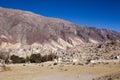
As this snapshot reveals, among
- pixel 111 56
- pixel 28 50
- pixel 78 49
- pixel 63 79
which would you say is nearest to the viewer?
pixel 63 79

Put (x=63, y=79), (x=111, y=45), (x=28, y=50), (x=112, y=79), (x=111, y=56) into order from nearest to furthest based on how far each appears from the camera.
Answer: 1. (x=112, y=79)
2. (x=63, y=79)
3. (x=111, y=56)
4. (x=111, y=45)
5. (x=28, y=50)

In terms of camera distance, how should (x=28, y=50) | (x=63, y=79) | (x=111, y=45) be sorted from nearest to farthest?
(x=63, y=79)
(x=111, y=45)
(x=28, y=50)

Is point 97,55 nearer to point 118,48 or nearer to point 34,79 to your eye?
point 118,48

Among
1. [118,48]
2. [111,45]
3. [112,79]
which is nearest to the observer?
[112,79]

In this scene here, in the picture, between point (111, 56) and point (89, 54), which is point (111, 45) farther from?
point (111, 56)

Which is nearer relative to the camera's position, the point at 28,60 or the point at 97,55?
the point at 97,55

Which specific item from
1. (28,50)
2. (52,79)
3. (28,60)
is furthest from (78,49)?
(52,79)

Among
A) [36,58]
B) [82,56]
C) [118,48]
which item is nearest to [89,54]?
[82,56]

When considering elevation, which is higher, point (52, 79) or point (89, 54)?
point (89, 54)

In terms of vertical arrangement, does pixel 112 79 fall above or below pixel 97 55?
below
